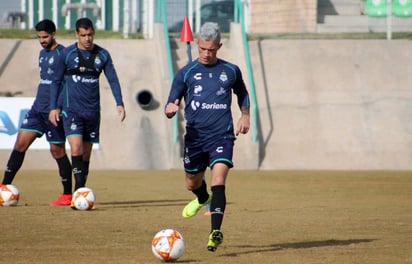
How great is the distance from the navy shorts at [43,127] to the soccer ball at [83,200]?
1.29 meters

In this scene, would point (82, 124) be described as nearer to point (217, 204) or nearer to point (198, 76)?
point (198, 76)

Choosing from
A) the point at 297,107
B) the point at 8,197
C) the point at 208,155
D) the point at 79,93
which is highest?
the point at 208,155

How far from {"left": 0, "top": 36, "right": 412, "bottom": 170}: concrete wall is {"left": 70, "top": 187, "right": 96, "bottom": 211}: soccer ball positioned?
949cm

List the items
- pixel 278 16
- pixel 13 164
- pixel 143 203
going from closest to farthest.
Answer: pixel 13 164 < pixel 143 203 < pixel 278 16

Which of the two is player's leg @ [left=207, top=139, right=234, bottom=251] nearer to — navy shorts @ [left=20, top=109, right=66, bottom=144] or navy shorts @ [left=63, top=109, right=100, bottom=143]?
navy shorts @ [left=63, top=109, right=100, bottom=143]

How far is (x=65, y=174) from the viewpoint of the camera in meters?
14.1

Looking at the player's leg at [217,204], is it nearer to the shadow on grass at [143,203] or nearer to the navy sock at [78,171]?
the navy sock at [78,171]

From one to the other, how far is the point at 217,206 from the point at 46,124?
532 centimetres

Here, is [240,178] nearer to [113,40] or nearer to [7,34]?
[113,40]

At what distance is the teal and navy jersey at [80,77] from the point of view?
1332cm

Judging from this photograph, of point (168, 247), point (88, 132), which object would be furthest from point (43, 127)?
point (168, 247)

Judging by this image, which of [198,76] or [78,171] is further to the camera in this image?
[78,171]

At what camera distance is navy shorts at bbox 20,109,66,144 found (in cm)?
1403

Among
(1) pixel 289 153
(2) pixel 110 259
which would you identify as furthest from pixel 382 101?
(2) pixel 110 259
